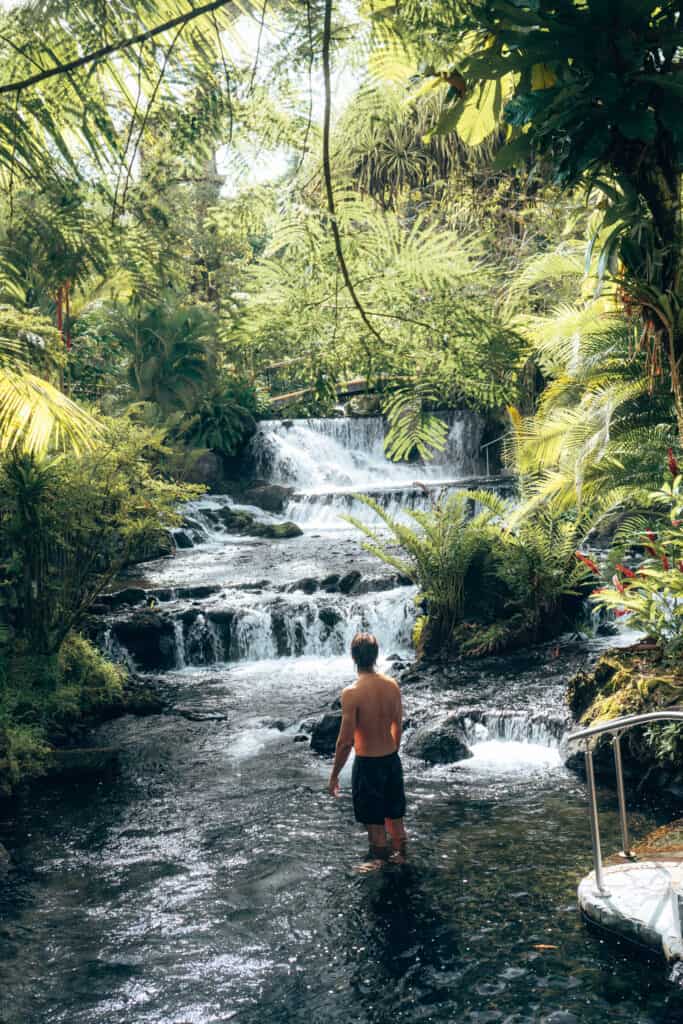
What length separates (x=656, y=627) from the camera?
8023mm

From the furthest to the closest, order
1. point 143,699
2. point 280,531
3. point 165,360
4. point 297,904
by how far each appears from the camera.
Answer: point 165,360, point 280,531, point 143,699, point 297,904

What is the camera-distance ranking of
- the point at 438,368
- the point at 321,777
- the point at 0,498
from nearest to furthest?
the point at 438,368 → the point at 321,777 → the point at 0,498

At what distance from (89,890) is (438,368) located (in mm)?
5561

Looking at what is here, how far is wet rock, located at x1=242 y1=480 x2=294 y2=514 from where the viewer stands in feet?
74.0

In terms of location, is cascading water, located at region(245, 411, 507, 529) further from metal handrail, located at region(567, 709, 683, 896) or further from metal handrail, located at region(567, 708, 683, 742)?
metal handrail, located at region(567, 708, 683, 742)

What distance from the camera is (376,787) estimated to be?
632 centimetres

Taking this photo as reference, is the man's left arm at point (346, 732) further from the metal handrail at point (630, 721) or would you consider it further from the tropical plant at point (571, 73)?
the tropical plant at point (571, 73)

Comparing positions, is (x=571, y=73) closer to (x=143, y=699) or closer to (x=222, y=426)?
(x=143, y=699)

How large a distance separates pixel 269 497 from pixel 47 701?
12.8 meters

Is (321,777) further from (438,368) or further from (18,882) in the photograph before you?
(438,368)

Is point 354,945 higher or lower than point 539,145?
lower

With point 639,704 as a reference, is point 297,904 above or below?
below

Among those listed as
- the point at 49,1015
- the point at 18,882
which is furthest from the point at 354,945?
the point at 18,882

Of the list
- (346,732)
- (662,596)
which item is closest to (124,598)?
(662,596)
